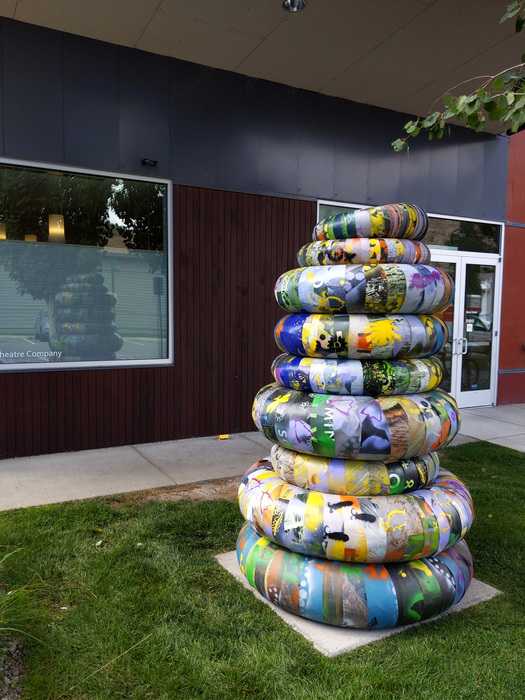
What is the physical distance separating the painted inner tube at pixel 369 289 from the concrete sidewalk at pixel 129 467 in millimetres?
2729

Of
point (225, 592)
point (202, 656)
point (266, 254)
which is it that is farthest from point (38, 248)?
point (202, 656)

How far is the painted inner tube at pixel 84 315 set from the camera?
5.72 metres

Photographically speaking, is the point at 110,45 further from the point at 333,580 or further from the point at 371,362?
the point at 333,580

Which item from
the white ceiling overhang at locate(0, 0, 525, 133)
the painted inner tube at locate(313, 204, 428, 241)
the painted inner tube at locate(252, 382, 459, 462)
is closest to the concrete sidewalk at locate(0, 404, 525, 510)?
the painted inner tube at locate(252, 382, 459, 462)

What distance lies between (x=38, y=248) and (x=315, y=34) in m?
3.76

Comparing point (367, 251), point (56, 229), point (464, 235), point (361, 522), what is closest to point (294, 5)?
point (56, 229)

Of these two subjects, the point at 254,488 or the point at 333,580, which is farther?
the point at 254,488

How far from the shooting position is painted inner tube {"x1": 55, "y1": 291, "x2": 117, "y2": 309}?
5711mm

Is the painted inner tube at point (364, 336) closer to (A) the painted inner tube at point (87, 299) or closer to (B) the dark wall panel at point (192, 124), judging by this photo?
(A) the painted inner tube at point (87, 299)

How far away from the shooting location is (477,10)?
18.2ft

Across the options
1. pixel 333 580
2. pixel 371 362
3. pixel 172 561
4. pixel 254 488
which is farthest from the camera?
pixel 172 561

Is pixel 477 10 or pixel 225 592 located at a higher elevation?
pixel 477 10

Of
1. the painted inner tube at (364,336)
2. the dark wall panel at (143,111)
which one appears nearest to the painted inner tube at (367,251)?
the painted inner tube at (364,336)

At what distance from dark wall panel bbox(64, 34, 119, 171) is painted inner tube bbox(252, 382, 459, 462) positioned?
4.17 meters
